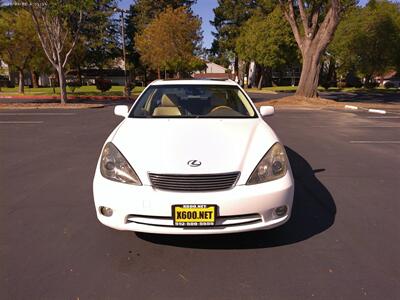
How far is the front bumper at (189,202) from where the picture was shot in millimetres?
2848

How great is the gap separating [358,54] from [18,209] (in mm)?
42318

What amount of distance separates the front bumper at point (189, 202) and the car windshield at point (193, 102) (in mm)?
1593

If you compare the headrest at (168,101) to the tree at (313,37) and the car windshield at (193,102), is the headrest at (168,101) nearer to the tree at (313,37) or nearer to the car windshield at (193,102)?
the car windshield at (193,102)

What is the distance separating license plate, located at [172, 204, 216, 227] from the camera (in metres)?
2.85

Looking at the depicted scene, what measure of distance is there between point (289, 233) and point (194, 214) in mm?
1234

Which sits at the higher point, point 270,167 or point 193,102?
point 193,102

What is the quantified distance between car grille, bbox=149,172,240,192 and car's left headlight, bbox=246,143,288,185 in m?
0.23

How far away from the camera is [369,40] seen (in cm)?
3847

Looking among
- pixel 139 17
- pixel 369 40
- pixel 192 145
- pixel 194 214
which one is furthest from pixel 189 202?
pixel 139 17

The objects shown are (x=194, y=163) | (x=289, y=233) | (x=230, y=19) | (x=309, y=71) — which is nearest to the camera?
(x=194, y=163)

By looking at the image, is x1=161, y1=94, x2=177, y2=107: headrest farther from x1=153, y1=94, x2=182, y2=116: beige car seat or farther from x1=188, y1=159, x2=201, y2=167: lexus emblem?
x1=188, y1=159, x2=201, y2=167: lexus emblem

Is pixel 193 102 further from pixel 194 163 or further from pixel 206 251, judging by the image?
pixel 206 251

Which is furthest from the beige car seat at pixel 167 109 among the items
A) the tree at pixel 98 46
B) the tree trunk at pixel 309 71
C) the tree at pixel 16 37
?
the tree at pixel 98 46

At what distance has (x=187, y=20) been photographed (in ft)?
121
